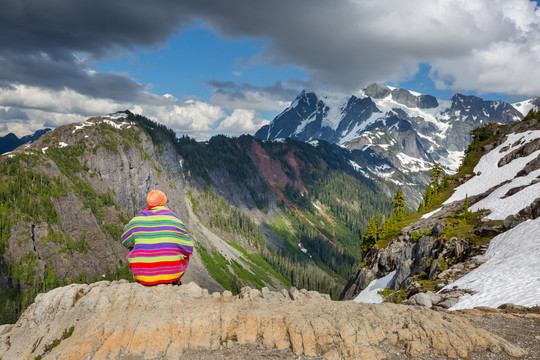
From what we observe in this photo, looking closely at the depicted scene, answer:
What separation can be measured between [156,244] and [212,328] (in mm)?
3301

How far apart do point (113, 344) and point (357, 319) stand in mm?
7747

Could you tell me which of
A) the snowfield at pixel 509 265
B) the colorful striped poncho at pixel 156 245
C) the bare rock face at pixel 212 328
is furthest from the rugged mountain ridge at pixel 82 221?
the colorful striped poncho at pixel 156 245

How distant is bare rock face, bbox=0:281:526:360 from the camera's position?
8766 millimetres

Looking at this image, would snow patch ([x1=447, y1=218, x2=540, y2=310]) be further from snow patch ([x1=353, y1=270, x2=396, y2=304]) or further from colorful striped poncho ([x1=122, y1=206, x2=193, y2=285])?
snow patch ([x1=353, y1=270, x2=396, y2=304])

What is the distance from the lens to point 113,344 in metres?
8.75

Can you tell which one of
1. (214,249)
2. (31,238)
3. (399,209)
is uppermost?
(399,209)

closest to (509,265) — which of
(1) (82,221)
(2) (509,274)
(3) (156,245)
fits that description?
(2) (509,274)

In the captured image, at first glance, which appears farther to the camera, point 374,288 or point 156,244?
point 374,288

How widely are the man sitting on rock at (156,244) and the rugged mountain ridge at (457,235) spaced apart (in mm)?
14540

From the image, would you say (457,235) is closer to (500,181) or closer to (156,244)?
(156,244)

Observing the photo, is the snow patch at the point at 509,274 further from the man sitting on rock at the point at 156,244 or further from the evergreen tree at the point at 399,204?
the evergreen tree at the point at 399,204

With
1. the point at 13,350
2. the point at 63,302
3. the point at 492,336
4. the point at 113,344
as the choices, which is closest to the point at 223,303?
the point at 113,344

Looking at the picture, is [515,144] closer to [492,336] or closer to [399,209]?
[399,209]

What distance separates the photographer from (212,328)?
9.39 m
